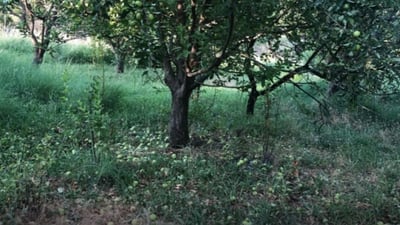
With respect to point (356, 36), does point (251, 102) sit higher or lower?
lower

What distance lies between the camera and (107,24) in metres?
4.36

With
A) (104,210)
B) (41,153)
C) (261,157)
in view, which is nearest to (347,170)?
(261,157)

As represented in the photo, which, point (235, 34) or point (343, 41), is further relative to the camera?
point (235, 34)

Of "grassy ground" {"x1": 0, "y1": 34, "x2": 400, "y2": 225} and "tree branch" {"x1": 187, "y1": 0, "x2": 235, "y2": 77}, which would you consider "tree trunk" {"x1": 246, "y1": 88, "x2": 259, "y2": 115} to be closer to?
"grassy ground" {"x1": 0, "y1": 34, "x2": 400, "y2": 225}

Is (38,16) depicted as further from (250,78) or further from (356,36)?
(356,36)

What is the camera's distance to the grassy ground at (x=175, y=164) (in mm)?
3279

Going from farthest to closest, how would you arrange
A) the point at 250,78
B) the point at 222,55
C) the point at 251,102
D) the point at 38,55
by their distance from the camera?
the point at 38,55 → the point at 251,102 → the point at 250,78 → the point at 222,55

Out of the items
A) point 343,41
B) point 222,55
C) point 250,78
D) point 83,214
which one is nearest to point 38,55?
point 250,78

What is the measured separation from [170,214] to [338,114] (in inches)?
172

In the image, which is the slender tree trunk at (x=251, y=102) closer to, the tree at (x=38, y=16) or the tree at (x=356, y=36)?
the tree at (x=356, y=36)

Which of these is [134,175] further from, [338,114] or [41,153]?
[338,114]

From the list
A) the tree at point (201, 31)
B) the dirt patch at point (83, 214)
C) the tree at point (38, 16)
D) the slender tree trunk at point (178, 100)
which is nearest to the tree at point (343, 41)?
the tree at point (201, 31)

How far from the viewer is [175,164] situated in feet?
13.5

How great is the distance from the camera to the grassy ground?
328 centimetres
